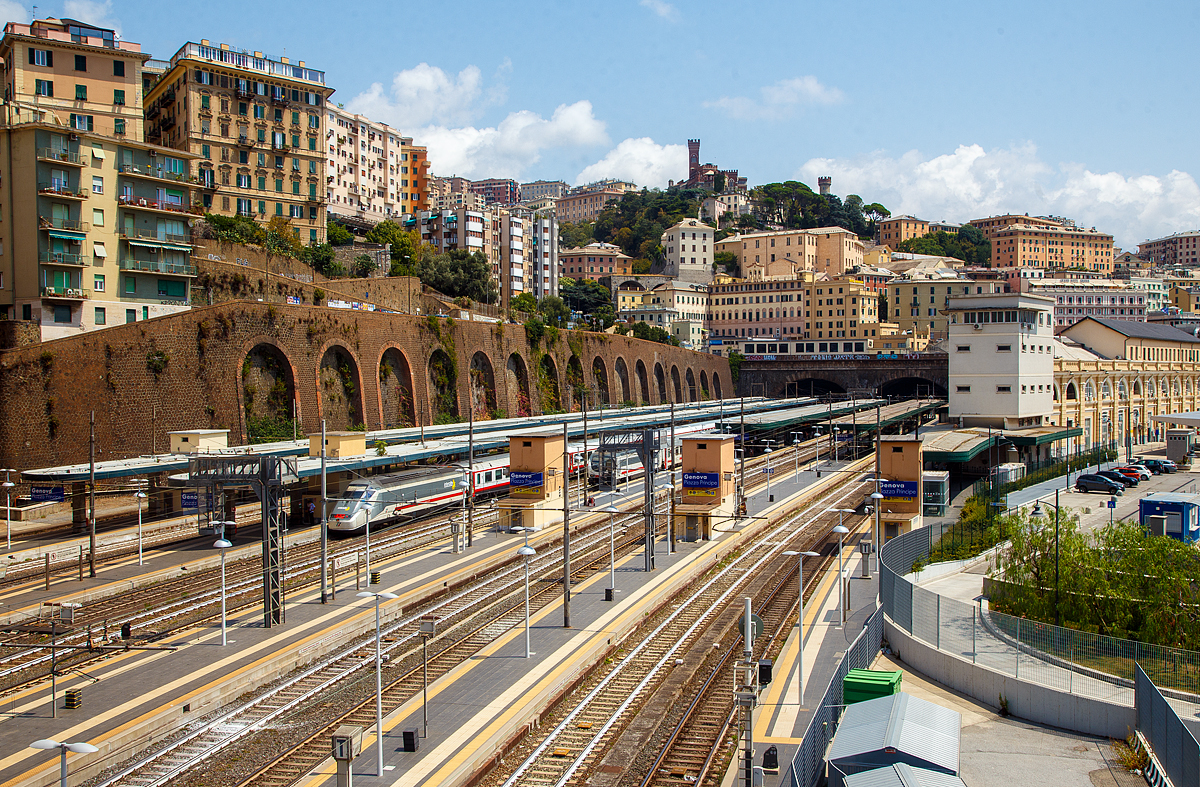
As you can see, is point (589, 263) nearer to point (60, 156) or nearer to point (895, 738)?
point (60, 156)

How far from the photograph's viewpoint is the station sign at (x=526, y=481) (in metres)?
Answer: 37.0

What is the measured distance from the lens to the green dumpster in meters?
18.1

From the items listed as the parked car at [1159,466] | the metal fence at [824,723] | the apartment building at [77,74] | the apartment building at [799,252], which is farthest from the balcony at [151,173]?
the apartment building at [799,252]

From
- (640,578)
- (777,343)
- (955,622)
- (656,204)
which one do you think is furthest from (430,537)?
(656,204)

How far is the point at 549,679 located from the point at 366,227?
9141cm

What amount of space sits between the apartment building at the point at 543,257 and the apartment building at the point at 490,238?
24.3 ft

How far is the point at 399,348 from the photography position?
57844mm

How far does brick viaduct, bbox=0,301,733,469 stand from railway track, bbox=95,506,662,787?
2145 cm

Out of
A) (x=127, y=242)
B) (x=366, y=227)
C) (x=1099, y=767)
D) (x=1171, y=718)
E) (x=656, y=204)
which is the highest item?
(x=656, y=204)

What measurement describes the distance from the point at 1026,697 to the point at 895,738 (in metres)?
6.19

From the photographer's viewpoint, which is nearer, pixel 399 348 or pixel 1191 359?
pixel 399 348

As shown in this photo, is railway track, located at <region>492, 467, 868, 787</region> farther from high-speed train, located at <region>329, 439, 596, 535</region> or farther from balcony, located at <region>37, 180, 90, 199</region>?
balcony, located at <region>37, 180, 90, 199</region>

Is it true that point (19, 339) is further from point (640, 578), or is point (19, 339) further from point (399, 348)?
point (640, 578)

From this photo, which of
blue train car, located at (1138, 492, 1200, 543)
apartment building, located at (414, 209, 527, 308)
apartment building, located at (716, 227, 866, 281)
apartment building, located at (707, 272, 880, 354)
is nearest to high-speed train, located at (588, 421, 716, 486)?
blue train car, located at (1138, 492, 1200, 543)
